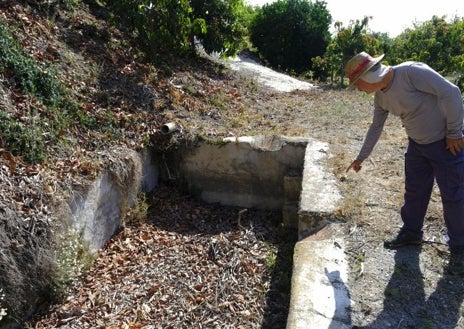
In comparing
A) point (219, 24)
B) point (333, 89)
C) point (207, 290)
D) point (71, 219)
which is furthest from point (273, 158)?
point (333, 89)

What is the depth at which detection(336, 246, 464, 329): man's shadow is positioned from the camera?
2.81 m

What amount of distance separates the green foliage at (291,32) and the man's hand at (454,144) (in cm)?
1252

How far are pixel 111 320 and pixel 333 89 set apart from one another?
867 centimetres

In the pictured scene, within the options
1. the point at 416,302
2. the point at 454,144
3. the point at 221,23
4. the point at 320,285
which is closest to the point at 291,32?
the point at 221,23

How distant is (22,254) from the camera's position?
11.8ft

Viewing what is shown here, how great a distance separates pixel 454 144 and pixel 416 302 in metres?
1.16

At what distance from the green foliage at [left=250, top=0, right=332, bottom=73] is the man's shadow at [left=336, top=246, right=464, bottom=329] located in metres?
12.7

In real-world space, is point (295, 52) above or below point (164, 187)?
above

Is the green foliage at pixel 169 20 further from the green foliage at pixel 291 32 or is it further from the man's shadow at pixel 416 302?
the green foliage at pixel 291 32

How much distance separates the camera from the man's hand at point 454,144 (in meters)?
3.00

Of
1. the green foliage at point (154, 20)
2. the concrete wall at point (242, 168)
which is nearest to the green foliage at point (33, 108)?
the concrete wall at point (242, 168)

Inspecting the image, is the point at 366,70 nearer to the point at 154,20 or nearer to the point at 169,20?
the point at 169,20

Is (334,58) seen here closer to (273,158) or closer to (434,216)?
(273,158)

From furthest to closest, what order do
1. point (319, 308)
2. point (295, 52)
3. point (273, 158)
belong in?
point (295, 52) → point (273, 158) → point (319, 308)
